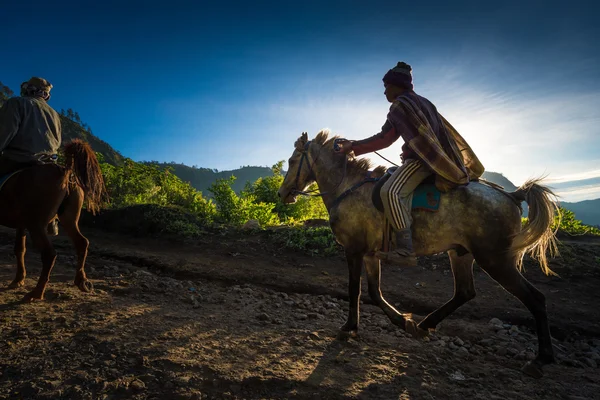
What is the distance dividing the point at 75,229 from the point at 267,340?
342 cm

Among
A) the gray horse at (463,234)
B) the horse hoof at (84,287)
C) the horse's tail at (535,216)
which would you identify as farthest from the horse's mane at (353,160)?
the horse hoof at (84,287)

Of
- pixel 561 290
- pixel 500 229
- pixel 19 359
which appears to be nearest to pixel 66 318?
pixel 19 359

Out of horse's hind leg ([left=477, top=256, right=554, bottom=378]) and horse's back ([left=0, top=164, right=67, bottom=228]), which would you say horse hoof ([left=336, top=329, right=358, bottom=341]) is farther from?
horse's back ([left=0, top=164, right=67, bottom=228])

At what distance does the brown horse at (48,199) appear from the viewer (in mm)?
4168

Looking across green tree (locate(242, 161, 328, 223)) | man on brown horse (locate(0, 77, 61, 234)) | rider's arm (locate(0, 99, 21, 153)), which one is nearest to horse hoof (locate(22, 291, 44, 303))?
man on brown horse (locate(0, 77, 61, 234))

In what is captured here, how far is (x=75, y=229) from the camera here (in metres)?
4.68

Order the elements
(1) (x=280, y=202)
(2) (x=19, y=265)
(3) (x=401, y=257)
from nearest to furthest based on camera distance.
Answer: (3) (x=401, y=257) → (2) (x=19, y=265) → (1) (x=280, y=202)

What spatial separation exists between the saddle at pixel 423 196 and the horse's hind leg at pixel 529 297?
0.83 meters

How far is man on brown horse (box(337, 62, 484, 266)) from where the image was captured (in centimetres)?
367

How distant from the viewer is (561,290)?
6.01 meters

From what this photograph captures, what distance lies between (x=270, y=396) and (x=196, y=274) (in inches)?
174

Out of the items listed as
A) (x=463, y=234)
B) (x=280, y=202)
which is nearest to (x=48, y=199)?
(x=463, y=234)

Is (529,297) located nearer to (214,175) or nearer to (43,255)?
(43,255)

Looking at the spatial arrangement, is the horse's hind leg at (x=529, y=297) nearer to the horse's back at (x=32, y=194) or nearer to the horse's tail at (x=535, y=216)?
the horse's tail at (x=535, y=216)
